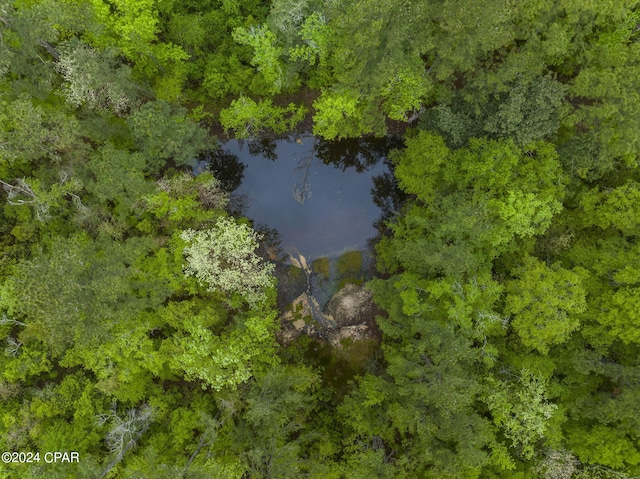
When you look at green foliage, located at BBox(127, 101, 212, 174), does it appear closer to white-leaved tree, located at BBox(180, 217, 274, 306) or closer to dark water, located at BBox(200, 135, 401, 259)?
dark water, located at BBox(200, 135, 401, 259)

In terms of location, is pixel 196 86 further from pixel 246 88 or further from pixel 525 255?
pixel 525 255

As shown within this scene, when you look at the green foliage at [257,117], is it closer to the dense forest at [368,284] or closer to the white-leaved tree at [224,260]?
the dense forest at [368,284]

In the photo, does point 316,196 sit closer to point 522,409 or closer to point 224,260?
point 224,260

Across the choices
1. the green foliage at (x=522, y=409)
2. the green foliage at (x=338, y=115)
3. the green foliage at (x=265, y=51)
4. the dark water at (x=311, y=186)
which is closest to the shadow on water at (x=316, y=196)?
the dark water at (x=311, y=186)

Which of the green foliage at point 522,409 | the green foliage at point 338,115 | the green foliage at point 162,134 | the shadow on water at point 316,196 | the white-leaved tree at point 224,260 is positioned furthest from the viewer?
the shadow on water at point 316,196

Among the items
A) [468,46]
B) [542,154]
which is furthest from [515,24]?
[542,154]

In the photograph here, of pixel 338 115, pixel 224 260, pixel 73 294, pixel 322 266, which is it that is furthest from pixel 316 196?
pixel 73 294

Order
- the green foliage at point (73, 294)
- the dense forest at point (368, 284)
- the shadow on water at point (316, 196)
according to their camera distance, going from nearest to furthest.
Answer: the green foliage at point (73, 294)
the dense forest at point (368, 284)
the shadow on water at point (316, 196)
